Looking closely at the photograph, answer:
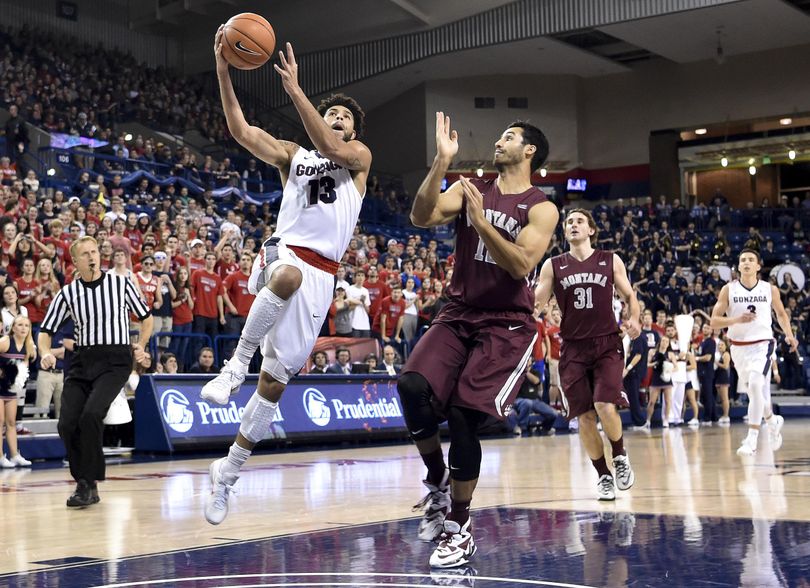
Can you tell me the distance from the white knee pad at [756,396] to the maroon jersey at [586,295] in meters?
4.41

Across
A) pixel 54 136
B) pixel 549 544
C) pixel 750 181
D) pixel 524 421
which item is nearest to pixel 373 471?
pixel 549 544

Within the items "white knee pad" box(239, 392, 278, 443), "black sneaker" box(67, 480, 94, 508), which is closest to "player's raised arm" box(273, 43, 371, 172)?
"white knee pad" box(239, 392, 278, 443)

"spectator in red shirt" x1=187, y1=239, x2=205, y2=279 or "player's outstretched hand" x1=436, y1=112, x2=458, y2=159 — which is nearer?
"player's outstretched hand" x1=436, y1=112, x2=458, y2=159

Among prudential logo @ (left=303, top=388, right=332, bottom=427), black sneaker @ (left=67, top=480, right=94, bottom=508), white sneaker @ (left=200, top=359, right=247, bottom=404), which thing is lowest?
black sneaker @ (left=67, top=480, right=94, bottom=508)

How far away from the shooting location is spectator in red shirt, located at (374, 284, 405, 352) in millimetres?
18547

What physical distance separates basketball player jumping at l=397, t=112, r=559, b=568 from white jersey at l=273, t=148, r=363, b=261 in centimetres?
79

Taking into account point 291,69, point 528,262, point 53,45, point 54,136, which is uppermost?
point 53,45

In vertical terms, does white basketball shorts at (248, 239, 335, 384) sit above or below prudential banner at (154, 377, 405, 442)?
above

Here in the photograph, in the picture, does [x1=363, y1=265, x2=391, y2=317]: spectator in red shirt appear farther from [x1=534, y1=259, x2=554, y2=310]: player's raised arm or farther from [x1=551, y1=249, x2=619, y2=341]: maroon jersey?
[x1=551, y1=249, x2=619, y2=341]: maroon jersey

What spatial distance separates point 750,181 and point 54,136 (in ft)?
102

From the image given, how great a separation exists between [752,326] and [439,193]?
7.82m

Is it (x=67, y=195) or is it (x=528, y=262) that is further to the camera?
(x=67, y=195)

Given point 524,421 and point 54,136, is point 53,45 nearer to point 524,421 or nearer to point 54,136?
point 54,136

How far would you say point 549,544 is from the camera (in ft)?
18.6
